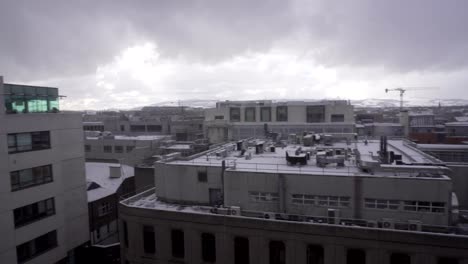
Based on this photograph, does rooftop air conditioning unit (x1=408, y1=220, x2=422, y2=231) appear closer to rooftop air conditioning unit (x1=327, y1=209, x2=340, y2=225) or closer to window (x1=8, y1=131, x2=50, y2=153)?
rooftop air conditioning unit (x1=327, y1=209, x2=340, y2=225)

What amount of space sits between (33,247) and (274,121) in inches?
2119

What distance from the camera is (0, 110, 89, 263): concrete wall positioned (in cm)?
2494

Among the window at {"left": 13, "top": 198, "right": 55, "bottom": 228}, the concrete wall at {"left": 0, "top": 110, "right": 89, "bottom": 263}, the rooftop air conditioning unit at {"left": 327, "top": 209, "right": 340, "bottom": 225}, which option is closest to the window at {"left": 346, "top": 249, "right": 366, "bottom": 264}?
the rooftop air conditioning unit at {"left": 327, "top": 209, "right": 340, "bottom": 225}

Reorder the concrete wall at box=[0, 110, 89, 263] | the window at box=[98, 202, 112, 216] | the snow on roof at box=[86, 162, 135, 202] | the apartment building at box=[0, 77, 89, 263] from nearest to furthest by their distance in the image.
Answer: the concrete wall at box=[0, 110, 89, 263], the apartment building at box=[0, 77, 89, 263], the window at box=[98, 202, 112, 216], the snow on roof at box=[86, 162, 135, 202]

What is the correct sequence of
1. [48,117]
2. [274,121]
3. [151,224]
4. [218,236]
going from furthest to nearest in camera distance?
[274,121] → [48,117] → [151,224] → [218,236]

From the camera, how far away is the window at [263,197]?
79.4 feet

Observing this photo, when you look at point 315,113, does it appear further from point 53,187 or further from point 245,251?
point 53,187

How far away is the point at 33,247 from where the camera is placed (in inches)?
1082

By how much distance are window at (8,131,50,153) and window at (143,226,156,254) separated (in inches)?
484

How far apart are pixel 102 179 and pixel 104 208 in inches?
238

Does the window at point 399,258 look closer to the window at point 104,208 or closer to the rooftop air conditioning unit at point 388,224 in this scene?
the rooftop air conditioning unit at point 388,224

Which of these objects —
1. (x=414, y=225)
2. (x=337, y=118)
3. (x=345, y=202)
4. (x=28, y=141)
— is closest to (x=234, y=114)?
(x=337, y=118)

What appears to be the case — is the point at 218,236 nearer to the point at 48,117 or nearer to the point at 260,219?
the point at 260,219

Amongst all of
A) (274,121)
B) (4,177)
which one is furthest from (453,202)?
(274,121)
